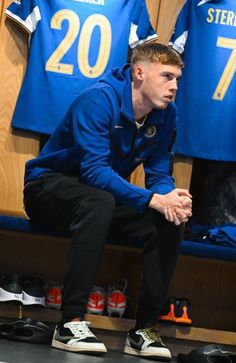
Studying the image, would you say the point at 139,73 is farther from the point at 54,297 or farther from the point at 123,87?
the point at 54,297

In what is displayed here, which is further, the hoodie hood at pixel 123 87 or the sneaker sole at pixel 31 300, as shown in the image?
the sneaker sole at pixel 31 300

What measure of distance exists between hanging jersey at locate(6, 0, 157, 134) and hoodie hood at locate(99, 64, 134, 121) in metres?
0.86

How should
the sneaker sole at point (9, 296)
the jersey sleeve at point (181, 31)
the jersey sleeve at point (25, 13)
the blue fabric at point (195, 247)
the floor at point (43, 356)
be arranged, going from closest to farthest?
the floor at point (43, 356)
the blue fabric at point (195, 247)
the sneaker sole at point (9, 296)
the jersey sleeve at point (25, 13)
the jersey sleeve at point (181, 31)

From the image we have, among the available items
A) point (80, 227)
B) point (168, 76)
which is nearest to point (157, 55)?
point (168, 76)

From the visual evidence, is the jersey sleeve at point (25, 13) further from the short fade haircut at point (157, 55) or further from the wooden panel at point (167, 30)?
the short fade haircut at point (157, 55)

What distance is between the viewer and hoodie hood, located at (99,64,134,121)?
298 centimetres

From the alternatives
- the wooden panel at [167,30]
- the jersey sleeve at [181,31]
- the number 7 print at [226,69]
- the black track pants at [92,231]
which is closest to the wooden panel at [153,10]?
the wooden panel at [167,30]

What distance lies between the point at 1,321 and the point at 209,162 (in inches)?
65.7

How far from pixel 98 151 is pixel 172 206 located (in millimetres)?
342

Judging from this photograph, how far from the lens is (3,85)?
12.9 ft

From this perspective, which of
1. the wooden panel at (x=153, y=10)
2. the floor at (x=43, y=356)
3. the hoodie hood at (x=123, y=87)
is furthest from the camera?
the wooden panel at (x=153, y=10)

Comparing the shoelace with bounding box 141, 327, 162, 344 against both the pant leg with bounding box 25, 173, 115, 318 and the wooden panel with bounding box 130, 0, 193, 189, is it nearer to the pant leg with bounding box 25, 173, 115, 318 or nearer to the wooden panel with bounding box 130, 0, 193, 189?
the pant leg with bounding box 25, 173, 115, 318

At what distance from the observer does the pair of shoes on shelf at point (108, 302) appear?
3551 millimetres

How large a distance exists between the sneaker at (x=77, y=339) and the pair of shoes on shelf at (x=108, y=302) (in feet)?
2.77
